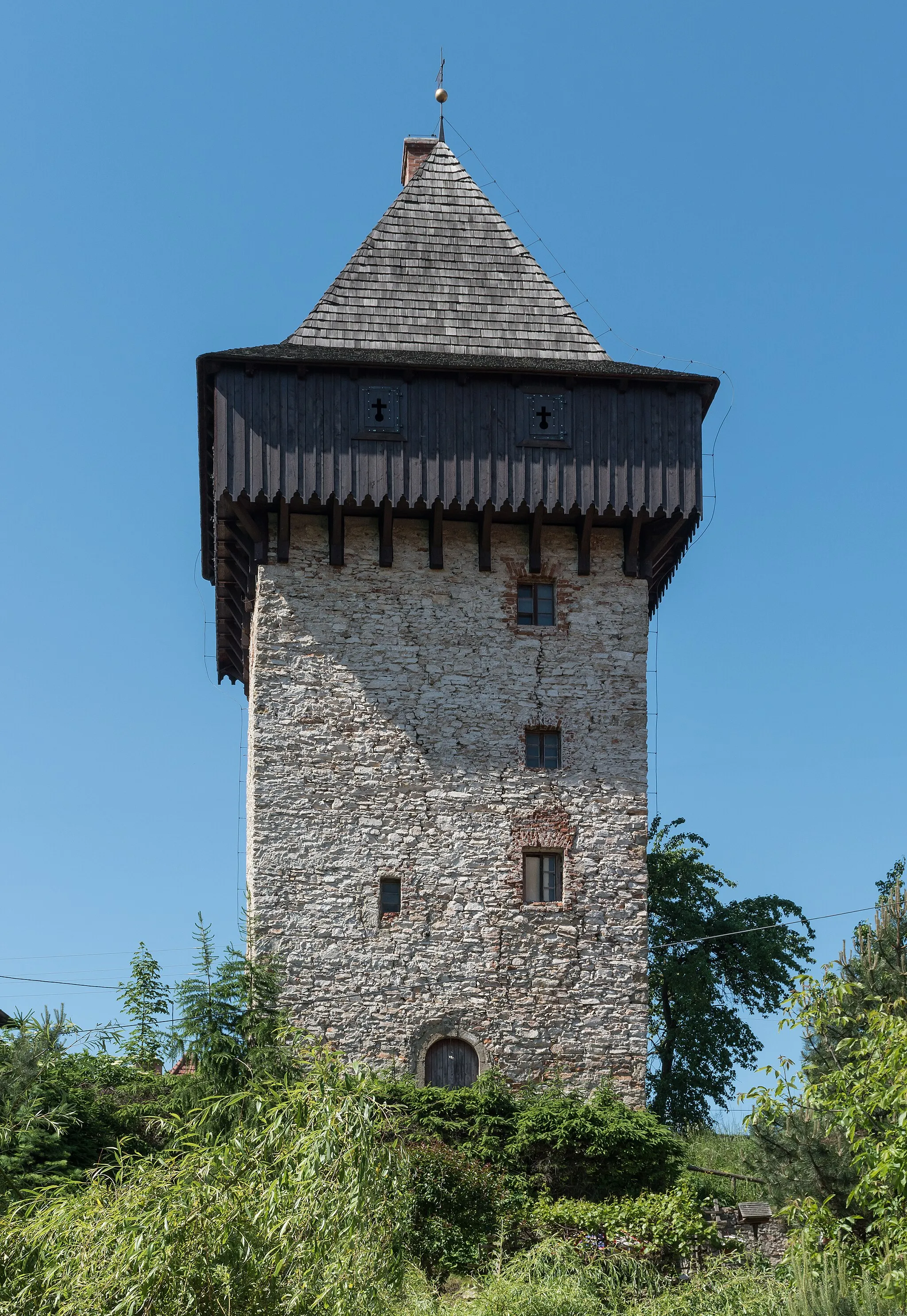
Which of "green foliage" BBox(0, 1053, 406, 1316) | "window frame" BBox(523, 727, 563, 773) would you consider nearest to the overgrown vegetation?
"green foliage" BBox(0, 1053, 406, 1316)

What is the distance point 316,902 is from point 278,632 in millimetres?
3354

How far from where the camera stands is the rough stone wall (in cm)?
2020

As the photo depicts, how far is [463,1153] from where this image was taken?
18.1 meters

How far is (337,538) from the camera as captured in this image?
2158 centimetres

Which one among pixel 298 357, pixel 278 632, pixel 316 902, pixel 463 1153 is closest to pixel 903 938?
pixel 463 1153

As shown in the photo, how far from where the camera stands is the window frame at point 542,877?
20734 mm

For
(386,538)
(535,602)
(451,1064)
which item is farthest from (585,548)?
(451,1064)

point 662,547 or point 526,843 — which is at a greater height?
point 662,547

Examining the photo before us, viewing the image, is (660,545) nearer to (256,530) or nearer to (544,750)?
(544,750)

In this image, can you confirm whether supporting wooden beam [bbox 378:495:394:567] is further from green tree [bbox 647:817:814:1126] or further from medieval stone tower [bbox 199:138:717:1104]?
green tree [bbox 647:817:814:1126]

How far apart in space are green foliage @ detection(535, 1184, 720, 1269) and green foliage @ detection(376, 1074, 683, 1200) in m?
0.40

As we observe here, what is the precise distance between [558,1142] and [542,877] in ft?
11.2

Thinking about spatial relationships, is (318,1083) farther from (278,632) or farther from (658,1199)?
(278,632)

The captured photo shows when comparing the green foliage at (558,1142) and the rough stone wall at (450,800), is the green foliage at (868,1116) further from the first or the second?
the rough stone wall at (450,800)
